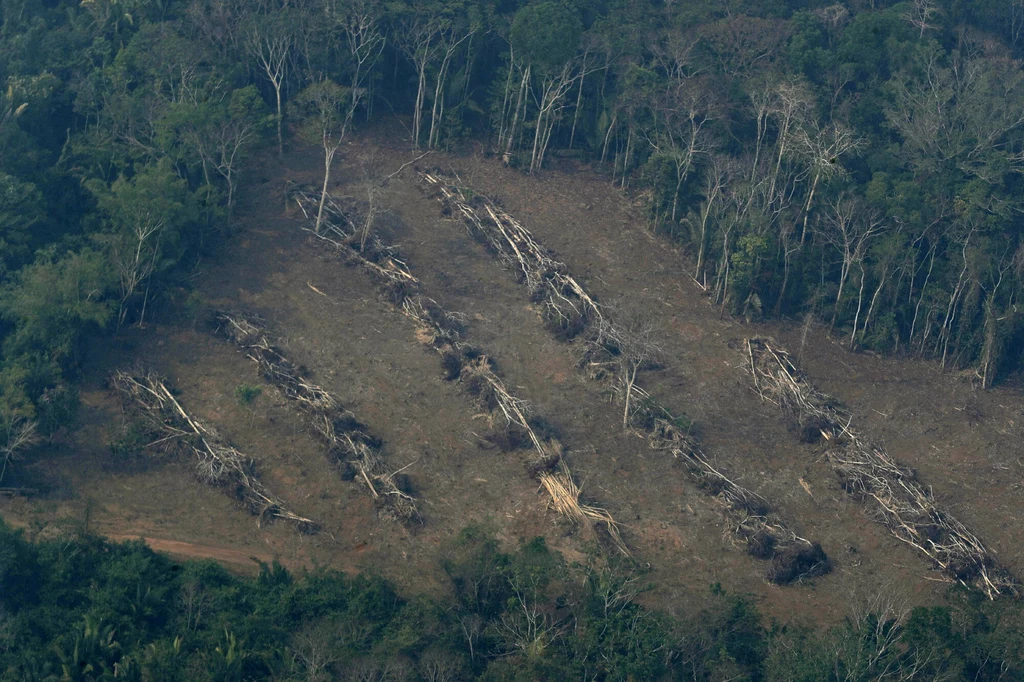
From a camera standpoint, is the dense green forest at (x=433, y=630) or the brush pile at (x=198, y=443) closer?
the dense green forest at (x=433, y=630)

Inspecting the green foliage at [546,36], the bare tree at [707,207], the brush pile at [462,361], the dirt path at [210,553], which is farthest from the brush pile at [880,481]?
the dirt path at [210,553]

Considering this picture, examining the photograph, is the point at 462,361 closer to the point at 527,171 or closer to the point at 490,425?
the point at 490,425

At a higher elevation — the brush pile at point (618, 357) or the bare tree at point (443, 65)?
the bare tree at point (443, 65)

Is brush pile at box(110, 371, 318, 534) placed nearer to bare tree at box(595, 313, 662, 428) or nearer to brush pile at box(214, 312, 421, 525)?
brush pile at box(214, 312, 421, 525)

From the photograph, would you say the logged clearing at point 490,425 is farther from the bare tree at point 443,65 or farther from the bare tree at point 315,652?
the bare tree at point 315,652

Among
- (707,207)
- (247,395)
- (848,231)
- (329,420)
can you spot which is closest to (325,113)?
(707,207)

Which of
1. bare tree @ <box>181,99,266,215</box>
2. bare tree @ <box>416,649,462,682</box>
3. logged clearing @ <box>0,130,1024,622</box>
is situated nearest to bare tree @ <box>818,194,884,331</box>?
logged clearing @ <box>0,130,1024,622</box>
